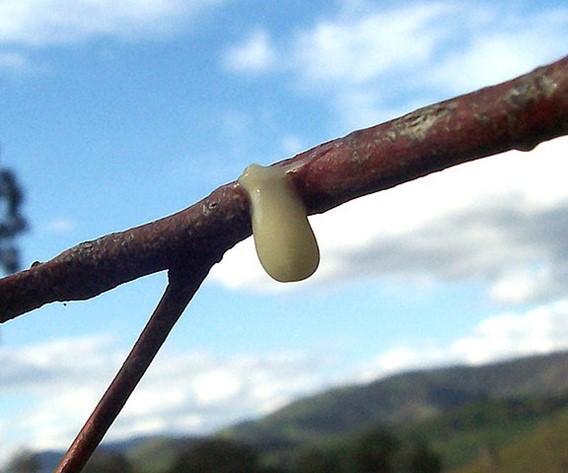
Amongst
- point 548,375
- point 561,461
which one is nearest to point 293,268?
point 561,461

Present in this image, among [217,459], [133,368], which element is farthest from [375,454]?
[133,368]

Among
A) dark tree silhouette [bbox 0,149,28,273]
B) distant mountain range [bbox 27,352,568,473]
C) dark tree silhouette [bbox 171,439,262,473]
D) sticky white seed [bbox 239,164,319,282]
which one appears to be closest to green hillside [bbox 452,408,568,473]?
distant mountain range [bbox 27,352,568,473]

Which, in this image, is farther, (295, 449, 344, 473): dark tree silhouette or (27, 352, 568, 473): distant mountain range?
(27, 352, 568, 473): distant mountain range

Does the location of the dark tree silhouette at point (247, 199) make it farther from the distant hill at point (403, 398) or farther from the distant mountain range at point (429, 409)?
the distant hill at point (403, 398)

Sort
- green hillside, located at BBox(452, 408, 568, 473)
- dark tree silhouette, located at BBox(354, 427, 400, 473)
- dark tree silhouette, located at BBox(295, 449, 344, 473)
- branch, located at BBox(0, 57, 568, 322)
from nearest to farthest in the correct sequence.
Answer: branch, located at BBox(0, 57, 568, 322) < dark tree silhouette, located at BBox(354, 427, 400, 473) < dark tree silhouette, located at BBox(295, 449, 344, 473) < green hillside, located at BBox(452, 408, 568, 473)

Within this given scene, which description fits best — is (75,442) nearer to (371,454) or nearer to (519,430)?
(371,454)

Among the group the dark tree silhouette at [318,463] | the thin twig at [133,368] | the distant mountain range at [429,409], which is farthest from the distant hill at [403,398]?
the thin twig at [133,368]

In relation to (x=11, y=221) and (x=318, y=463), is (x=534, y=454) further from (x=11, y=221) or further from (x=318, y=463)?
(x=11, y=221)

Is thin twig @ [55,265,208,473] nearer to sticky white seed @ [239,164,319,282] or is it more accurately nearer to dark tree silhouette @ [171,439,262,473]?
sticky white seed @ [239,164,319,282]
